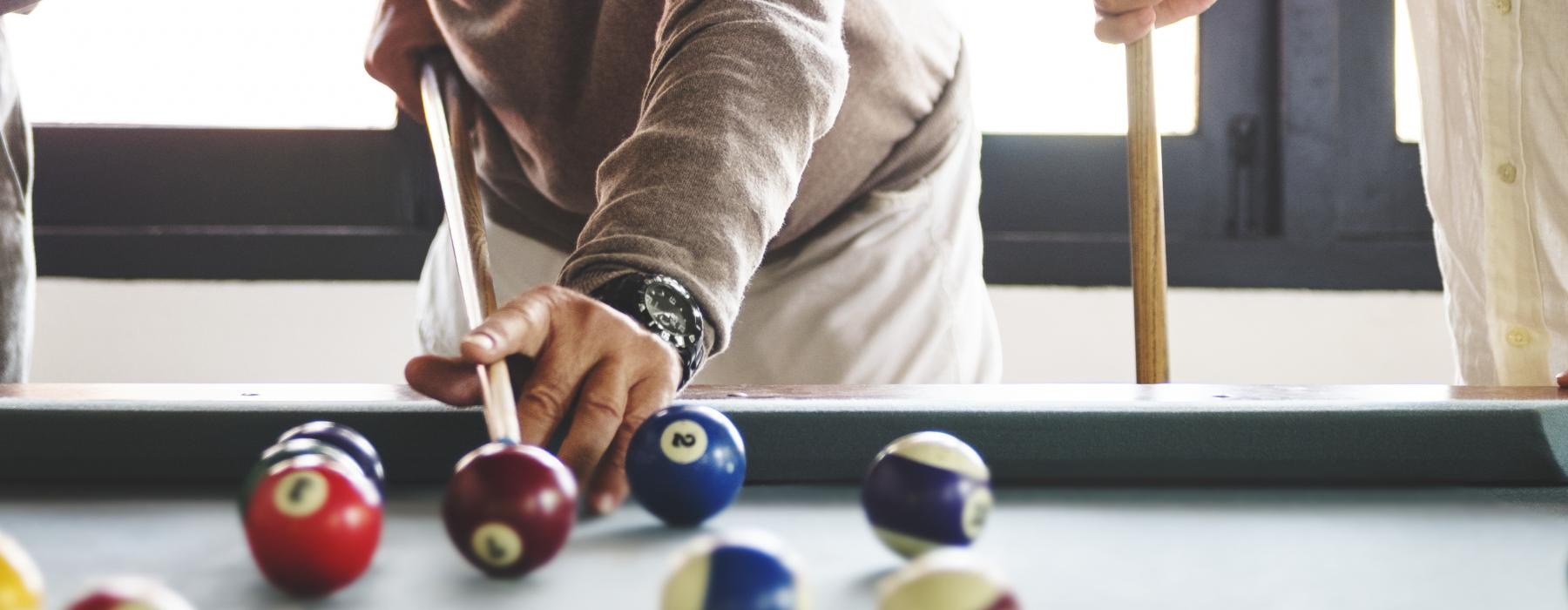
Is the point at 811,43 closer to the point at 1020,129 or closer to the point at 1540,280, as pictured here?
the point at 1540,280

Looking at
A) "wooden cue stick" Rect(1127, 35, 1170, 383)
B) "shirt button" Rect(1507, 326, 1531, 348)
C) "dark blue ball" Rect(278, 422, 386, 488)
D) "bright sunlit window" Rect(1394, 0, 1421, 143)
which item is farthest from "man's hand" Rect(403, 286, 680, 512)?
"bright sunlit window" Rect(1394, 0, 1421, 143)

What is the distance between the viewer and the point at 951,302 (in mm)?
2008

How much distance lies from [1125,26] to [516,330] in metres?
1.12

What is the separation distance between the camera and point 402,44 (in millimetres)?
1983

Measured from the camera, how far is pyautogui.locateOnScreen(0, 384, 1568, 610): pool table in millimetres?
808

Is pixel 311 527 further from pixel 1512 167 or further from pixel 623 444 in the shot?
pixel 1512 167

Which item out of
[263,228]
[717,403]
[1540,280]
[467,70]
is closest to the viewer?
[717,403]

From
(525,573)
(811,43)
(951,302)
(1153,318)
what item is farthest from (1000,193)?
(525,573)

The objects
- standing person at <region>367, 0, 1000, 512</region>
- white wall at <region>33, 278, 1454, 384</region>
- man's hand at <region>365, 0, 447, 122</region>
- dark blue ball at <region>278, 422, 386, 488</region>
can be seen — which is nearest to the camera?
dark blue ball at <region>278, 422, 386, 488</region>

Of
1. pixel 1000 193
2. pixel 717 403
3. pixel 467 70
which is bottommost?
pixel 1000 193

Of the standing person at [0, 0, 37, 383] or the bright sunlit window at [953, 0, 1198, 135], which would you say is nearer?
the standing person at [0, 0, 37, 383]

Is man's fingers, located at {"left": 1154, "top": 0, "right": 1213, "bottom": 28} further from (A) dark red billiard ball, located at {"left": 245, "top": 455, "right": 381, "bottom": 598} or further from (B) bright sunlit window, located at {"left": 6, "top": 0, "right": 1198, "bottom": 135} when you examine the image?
(A) dark red billiard ball, located at {"left": 245, "top": 455, "right": 381, "bottom": 598}

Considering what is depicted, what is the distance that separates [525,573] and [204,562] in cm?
20

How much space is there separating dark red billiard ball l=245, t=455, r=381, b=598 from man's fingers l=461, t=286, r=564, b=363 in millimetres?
226
